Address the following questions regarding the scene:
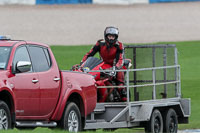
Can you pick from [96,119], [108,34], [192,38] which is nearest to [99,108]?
[96,119]

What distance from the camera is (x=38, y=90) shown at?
11.8 metres

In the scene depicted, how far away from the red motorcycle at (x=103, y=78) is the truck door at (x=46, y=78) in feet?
8.10

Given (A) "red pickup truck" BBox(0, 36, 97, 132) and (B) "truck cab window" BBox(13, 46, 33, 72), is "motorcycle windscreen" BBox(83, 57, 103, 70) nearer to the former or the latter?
(A) "red pickup truck" BBox(0, 36, 97, 132)

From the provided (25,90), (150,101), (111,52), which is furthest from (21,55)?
(111,52)

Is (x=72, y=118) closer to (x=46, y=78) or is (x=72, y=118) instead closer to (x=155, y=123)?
(x=46, y=78)

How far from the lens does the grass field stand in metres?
22.7

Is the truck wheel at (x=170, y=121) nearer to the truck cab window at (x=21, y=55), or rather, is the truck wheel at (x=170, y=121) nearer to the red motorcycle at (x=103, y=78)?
the red motorcycle at (x=103, y=78)

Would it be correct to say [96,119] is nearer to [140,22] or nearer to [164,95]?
[164,95]

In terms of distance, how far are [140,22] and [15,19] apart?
7.39 meters

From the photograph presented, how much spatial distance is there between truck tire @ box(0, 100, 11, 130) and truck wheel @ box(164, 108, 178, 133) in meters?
5.70

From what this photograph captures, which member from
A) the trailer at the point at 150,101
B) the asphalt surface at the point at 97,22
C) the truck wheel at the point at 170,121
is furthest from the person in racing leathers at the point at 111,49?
the asphalt surface at the point at 97,22

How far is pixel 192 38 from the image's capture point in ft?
132

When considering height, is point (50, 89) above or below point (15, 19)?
below

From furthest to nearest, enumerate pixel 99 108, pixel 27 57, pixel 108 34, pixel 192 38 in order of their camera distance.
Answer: pixel 192 38, pixel 108 34, pixel 99 108, pixel 27 57
